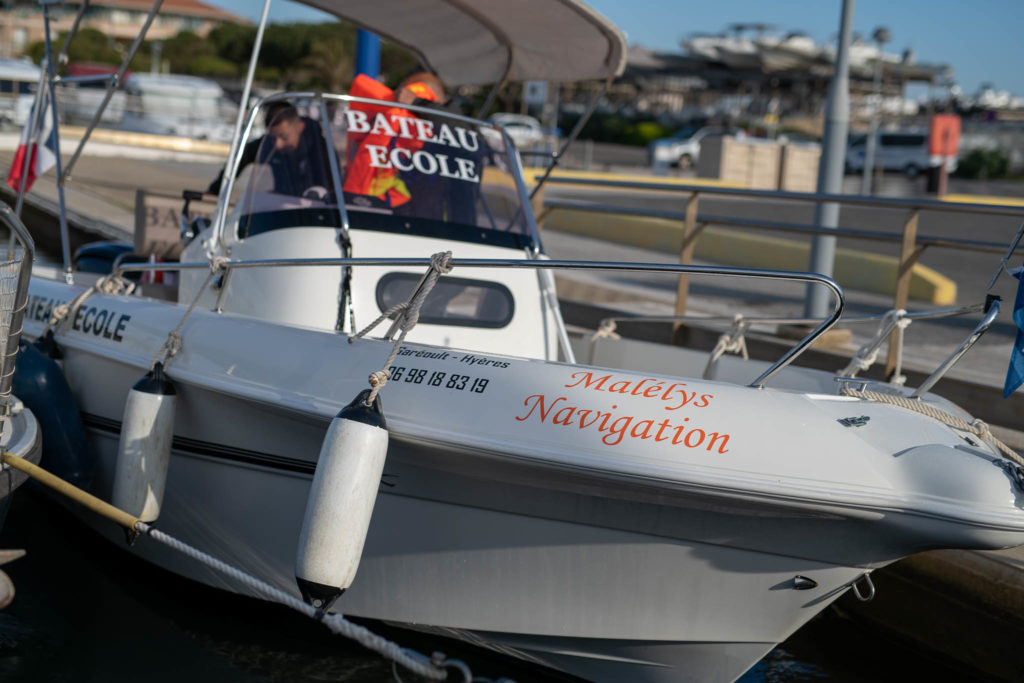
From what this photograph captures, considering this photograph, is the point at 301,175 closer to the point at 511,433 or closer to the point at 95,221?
the point at 511,433

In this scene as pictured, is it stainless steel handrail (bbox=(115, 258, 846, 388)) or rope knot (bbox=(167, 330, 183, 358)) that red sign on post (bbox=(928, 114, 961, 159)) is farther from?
rope knot (bbox=(167, 330, 183, 358))

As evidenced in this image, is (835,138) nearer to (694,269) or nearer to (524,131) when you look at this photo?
(694,269)

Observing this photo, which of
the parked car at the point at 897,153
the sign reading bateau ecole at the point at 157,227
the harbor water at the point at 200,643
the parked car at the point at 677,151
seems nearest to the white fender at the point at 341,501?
the harbor water at the point at 200,643

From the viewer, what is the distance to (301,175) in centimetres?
486

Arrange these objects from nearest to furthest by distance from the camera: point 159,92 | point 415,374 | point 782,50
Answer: point 415,374
point 159,92
point 782,50

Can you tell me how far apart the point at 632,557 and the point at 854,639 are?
1.65m

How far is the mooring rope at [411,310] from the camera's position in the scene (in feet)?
11.4

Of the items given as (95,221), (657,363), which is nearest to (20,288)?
(657,363)

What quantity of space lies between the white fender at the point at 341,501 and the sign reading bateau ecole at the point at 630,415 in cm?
48

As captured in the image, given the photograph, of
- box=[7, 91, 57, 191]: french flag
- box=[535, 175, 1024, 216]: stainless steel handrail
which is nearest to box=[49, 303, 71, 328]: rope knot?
box=[7, 91, 57, 191]: french flag

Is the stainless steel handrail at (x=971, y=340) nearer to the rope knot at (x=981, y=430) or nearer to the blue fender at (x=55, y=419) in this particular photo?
the rope knot at (x=981, y=430)

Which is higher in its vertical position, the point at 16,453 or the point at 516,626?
the point at 16,453

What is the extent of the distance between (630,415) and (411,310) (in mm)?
831

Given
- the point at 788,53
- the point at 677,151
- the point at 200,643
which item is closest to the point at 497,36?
the point at 200,643
